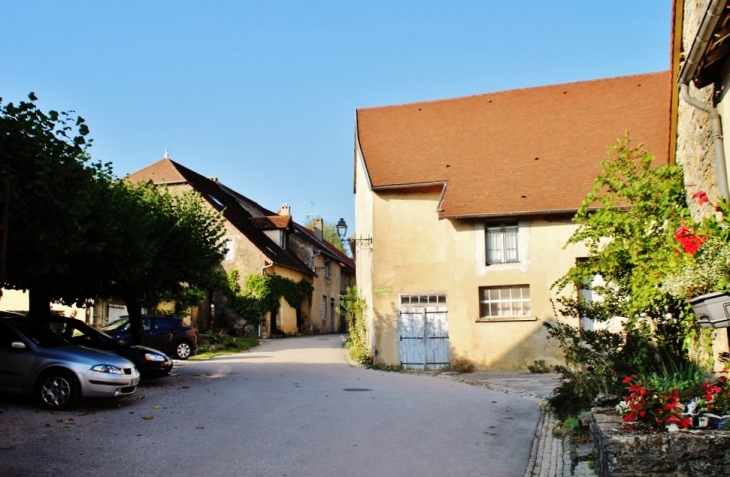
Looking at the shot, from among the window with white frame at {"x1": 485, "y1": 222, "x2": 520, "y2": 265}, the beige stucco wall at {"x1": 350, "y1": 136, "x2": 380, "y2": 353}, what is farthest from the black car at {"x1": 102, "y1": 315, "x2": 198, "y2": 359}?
the window with white frame at {"x1": 485, "y1": 222, "x2": 520, "y2": 265}

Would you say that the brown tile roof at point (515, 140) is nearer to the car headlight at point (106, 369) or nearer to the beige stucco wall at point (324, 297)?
the car headlight at point (106, 369)

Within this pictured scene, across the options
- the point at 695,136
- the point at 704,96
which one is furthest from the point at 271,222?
the point at 704,96

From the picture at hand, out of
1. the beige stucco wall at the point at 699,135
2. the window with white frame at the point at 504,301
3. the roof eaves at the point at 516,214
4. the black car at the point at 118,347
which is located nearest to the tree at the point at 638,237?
the beige stucco wall at the point at 699,135

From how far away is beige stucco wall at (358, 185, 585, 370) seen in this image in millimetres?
20000

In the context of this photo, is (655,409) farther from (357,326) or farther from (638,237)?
(357,326)

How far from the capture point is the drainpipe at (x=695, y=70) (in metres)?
6.83

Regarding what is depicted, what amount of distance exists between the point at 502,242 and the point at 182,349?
11124 mm

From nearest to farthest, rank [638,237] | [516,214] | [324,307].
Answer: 1. [638,237]
2. [516,214]
3. [324,307]

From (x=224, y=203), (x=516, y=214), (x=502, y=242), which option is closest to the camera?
(x=516, y=214)

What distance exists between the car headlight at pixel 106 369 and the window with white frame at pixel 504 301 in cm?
1166

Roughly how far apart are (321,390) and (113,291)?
669 centimetres

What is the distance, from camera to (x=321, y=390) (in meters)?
14.8

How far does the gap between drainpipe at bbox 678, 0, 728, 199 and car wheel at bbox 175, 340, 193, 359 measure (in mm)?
18346

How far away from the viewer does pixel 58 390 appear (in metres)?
11.4
